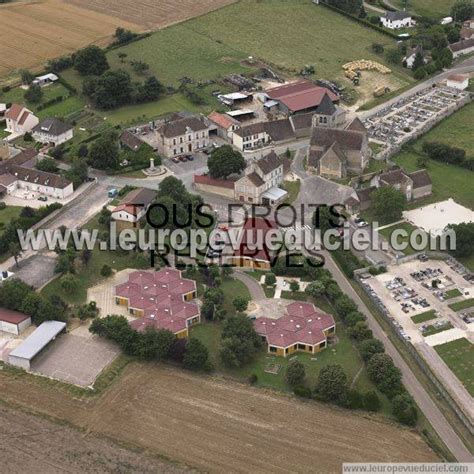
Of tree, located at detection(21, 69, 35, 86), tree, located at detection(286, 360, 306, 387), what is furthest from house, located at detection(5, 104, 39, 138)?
tree, located at detection(286, 360, 306, 387)

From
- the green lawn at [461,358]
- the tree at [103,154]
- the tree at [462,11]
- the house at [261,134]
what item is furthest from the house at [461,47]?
the green lawn at [461,358]

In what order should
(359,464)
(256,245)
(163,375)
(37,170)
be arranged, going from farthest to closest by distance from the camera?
(37,170), (256,245), (163,375), (359,464)

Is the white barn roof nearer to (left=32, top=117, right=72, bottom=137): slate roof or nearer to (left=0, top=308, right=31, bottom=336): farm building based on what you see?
(left=0, top=308, right=31, bottom=336): farm building

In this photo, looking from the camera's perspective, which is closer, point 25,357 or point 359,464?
point 359,464

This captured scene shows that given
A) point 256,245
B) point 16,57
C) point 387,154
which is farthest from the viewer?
point 16,57

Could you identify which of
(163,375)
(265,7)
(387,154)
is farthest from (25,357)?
(265,7)

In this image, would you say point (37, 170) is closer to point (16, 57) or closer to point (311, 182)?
point (311, 182)

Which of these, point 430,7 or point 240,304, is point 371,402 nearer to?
point 240,304
